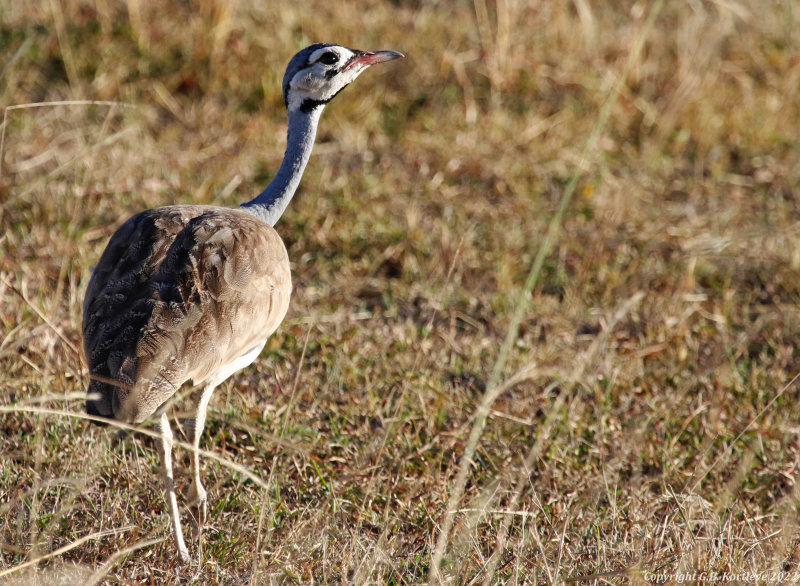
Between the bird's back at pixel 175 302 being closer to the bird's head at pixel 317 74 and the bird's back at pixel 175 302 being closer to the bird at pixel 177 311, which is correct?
the bird at pixel 177 311

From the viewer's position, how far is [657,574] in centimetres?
305

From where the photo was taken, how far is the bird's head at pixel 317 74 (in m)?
3.93

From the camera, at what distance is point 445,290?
4.85m

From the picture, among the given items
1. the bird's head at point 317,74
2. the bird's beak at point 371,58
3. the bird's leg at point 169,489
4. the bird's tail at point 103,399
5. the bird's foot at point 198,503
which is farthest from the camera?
the bird's beak at point 371,58

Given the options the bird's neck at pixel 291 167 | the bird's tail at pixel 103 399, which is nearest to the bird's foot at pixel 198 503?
the bird's tail at pixel 103 399

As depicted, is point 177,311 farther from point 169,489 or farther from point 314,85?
point 314,85

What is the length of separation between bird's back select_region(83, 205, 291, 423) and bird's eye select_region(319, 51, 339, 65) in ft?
2.62

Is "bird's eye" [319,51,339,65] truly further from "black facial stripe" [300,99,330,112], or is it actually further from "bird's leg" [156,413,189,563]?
"bird's leg" [156,413,189,563]

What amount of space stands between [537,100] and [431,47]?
0.89 metres

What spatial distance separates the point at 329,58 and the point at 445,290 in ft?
4.76

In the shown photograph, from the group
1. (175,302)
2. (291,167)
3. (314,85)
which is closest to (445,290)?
(291,167)

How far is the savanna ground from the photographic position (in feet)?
10.8

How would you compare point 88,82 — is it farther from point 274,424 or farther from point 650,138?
point 650,138

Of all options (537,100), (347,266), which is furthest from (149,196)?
(537,100)
